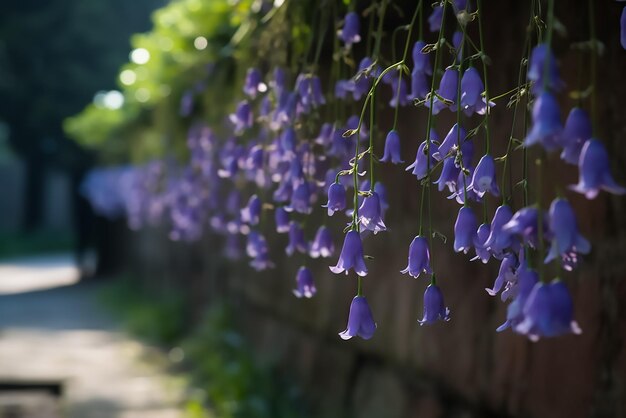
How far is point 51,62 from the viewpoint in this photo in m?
21.9

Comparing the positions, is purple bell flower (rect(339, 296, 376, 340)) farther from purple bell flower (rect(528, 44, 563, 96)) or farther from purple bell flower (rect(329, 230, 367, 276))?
purple bell flower (rect(528, 44, 563, 96))

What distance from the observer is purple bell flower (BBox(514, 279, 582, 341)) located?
103cm

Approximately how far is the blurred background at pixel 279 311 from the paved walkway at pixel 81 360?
0.09 feet

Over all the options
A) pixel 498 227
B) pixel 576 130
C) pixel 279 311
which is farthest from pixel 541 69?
pixel 279 311

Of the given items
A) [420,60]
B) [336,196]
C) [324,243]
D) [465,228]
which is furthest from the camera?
[324,243]

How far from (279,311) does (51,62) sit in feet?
59.8

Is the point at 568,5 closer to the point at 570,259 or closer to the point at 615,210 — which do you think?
the point at 615,210

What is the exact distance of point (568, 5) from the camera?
7.44 feet

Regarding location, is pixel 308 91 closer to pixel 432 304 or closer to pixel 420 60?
pixel 420 60

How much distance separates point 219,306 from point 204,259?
1013mm

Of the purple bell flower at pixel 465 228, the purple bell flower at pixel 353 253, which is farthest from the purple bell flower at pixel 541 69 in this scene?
the purple bell flower at pixel 353 253

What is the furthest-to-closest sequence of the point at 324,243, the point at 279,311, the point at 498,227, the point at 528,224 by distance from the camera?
the point at 279,311
the point at 324,243
the point at 498,227
the point at 528,224

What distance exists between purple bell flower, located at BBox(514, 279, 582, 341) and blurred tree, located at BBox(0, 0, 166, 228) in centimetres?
2037

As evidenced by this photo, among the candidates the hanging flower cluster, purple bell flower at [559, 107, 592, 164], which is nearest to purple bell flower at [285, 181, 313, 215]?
the hanging flower cluster
